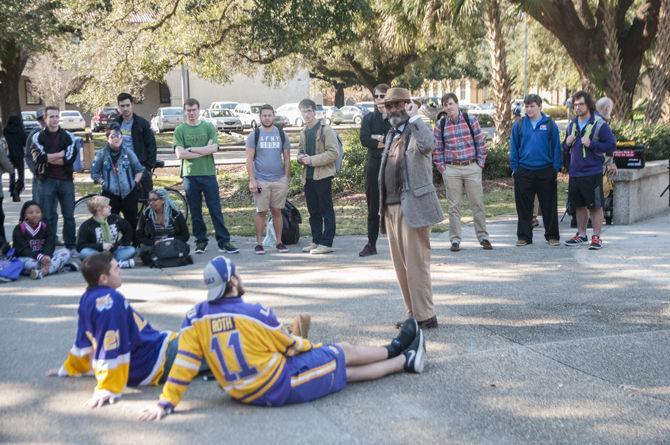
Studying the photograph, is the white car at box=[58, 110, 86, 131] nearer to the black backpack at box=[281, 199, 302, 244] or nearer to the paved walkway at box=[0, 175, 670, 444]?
the black backpack at box=[281, 199, 302, 244]

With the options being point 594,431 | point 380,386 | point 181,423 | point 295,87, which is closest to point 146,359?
point 181,423

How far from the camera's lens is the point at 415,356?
5.68m

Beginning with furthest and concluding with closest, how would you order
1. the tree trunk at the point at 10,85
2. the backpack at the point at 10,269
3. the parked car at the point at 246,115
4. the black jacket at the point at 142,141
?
the parked car at the point at 246,115, the tree trunk at the point at 10,85, the black jacket at the point at 142,141, the backpack at the point at 10,269

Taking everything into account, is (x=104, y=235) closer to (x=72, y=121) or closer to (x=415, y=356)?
(x=415, y=356)

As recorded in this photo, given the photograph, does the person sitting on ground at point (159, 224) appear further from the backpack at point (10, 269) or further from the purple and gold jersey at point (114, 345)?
the purple and gold jersey at point (114, 345)

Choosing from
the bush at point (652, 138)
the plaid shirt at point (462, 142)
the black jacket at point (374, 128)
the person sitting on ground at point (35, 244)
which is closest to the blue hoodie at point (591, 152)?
the plaid shirt at point (462, 142)

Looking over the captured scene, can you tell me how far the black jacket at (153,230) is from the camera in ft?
34.1

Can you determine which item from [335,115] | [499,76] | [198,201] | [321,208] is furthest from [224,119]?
[321,208]

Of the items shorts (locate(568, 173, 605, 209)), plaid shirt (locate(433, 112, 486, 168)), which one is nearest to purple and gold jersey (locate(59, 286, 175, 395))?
plaid shirt (locate(433, 112, 486, 168))

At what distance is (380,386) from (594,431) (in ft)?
4.54

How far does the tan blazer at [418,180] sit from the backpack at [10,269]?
4.87 m

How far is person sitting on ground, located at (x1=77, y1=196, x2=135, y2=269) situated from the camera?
962 cm

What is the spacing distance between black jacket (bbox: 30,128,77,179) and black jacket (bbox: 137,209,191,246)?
3.63 feet

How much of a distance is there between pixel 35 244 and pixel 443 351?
545 centimetres
